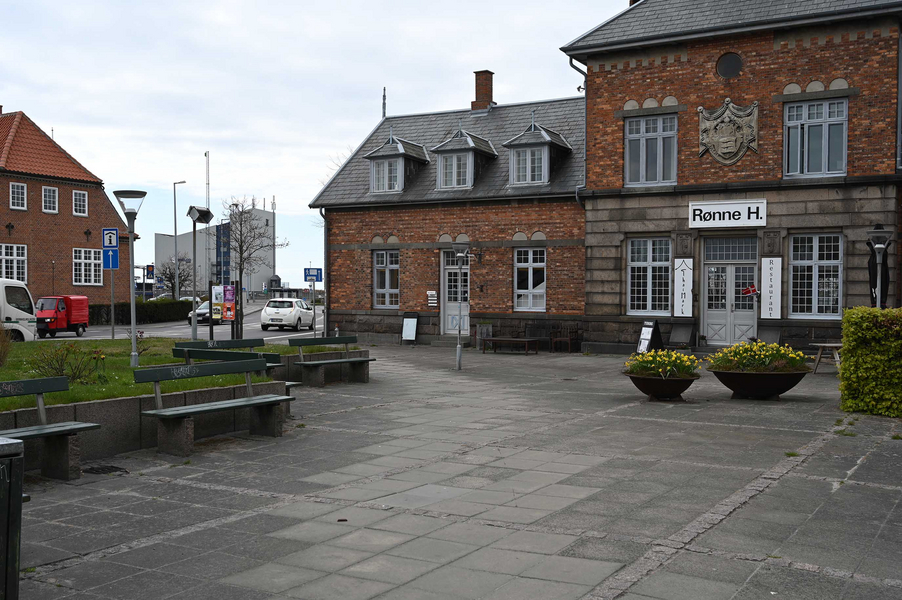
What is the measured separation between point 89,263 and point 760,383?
4220 centimetres

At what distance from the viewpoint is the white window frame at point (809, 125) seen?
829 inches

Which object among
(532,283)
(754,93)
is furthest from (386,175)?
(754,93)

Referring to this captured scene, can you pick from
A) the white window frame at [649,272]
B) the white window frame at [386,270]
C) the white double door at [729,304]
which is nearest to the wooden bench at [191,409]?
the white window frame at [649,272]

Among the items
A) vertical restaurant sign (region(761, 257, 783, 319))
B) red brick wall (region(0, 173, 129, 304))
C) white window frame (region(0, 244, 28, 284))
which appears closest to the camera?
vertical restaurant sign (region(761, 257, 783, 319))

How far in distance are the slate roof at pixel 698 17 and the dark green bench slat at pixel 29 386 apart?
19.4 m

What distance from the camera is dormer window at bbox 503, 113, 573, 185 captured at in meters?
26.5

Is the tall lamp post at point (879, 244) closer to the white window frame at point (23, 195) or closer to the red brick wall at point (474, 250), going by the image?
the red brick wall at point (474, 250)

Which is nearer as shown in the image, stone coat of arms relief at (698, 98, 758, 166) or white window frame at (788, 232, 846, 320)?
white window frame at (788, 232, 846, 320)

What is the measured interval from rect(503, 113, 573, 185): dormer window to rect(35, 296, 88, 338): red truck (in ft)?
63.1

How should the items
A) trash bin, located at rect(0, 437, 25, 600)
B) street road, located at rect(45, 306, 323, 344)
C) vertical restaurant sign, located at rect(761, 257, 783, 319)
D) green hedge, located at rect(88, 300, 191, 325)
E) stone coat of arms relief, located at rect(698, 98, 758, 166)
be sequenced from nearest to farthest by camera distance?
trash bin, located at rect(0, 437, 25, 600), vertical restaurant sign, located at rect(761, 257, 783, 319), stone coat of arms relief, located at rect(698, 98, 758, 166), street road, located at rect(45, 306, 323, 344), green hedge, located at rect(88, 300, 191, 325)

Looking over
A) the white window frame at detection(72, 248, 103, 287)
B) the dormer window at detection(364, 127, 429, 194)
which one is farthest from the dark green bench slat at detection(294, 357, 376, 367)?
the white window frame at detection(72, 248, 103, 287)

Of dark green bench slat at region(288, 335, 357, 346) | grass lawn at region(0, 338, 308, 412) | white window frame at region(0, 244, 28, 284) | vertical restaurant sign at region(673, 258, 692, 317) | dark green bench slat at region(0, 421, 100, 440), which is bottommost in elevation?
dark green bench slat at region(0, 421, 100, 440)

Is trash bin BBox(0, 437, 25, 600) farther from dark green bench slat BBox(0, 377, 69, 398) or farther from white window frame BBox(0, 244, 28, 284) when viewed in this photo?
white window frame BBox(0, 244, 28, 284)

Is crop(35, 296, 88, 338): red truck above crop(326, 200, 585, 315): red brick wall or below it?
below
